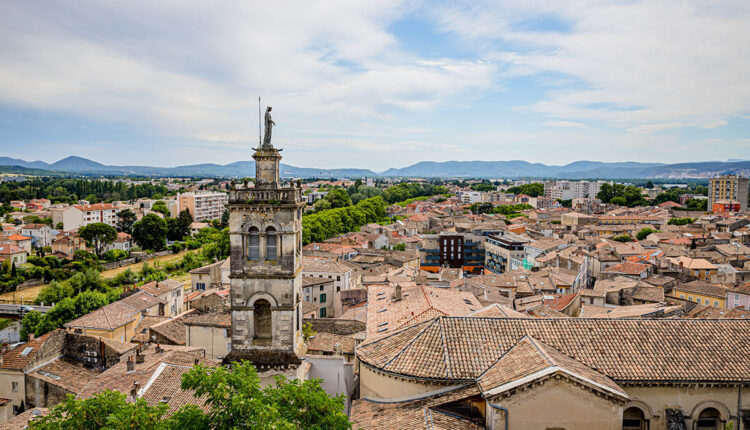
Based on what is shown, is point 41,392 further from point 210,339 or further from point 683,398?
point 683,398

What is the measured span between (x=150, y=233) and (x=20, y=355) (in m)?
78.5

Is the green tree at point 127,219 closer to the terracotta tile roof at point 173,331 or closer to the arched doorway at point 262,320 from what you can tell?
the terracotta tile roof at point 173,331

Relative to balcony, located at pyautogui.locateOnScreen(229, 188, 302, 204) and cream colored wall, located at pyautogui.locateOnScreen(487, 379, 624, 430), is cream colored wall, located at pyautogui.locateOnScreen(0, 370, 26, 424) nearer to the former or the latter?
balcony, located at pyautogui.locateOnScreen(229, 188, 302, 204)

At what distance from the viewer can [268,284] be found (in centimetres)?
1989

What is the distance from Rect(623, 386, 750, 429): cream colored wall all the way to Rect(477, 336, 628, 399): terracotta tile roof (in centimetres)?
154

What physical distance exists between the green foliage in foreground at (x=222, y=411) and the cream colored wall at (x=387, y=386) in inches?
172

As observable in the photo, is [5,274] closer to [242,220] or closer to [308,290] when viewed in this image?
[308,290]

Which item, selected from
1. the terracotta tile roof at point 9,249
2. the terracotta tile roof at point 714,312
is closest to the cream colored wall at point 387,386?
the terracotta tile roof at point 714,312

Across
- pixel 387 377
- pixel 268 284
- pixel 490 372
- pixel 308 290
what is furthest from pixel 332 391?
pixel 308 290

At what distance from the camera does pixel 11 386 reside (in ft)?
102

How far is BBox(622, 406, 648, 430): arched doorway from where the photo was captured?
59.8 feet

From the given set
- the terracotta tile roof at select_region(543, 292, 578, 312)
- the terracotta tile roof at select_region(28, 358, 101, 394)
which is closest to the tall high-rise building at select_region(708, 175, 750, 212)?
the terracotta tile roof at select_region(543, 292, 578, 312)

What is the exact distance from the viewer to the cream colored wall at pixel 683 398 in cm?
1777

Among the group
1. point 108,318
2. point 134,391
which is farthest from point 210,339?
point 108,318
